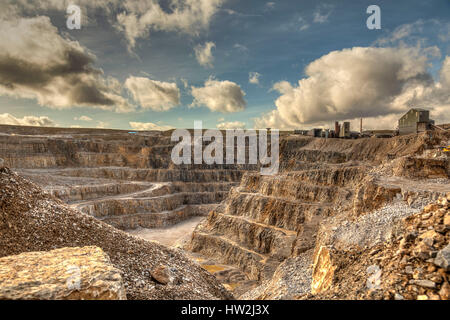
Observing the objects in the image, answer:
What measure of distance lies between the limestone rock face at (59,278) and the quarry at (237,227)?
0.04 metres

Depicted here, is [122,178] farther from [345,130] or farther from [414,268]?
[414,268]

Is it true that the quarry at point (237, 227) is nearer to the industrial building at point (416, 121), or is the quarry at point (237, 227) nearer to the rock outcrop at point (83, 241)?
the rock outcrop at point (83, 241)

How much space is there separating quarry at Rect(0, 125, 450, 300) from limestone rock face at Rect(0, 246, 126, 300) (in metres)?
0.04

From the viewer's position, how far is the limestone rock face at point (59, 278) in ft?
17.9

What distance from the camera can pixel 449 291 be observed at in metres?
5.00

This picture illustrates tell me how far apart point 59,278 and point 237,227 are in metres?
33.7

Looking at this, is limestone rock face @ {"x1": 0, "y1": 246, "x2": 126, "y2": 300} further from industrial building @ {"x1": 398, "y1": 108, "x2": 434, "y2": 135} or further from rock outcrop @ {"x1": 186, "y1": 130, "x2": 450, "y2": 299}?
industrial building @ {"x1": 398, "y1": 108, "x2": 434, "y2": 135}

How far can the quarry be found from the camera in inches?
250

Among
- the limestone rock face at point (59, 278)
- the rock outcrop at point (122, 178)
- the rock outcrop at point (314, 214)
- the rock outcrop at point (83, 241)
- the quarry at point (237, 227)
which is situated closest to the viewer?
the limestone rock face at point (59, 278)

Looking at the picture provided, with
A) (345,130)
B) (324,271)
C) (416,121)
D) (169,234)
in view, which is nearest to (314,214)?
(324,271)

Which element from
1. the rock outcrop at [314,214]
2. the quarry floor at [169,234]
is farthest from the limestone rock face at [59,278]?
the quarry floor at [169,234]
